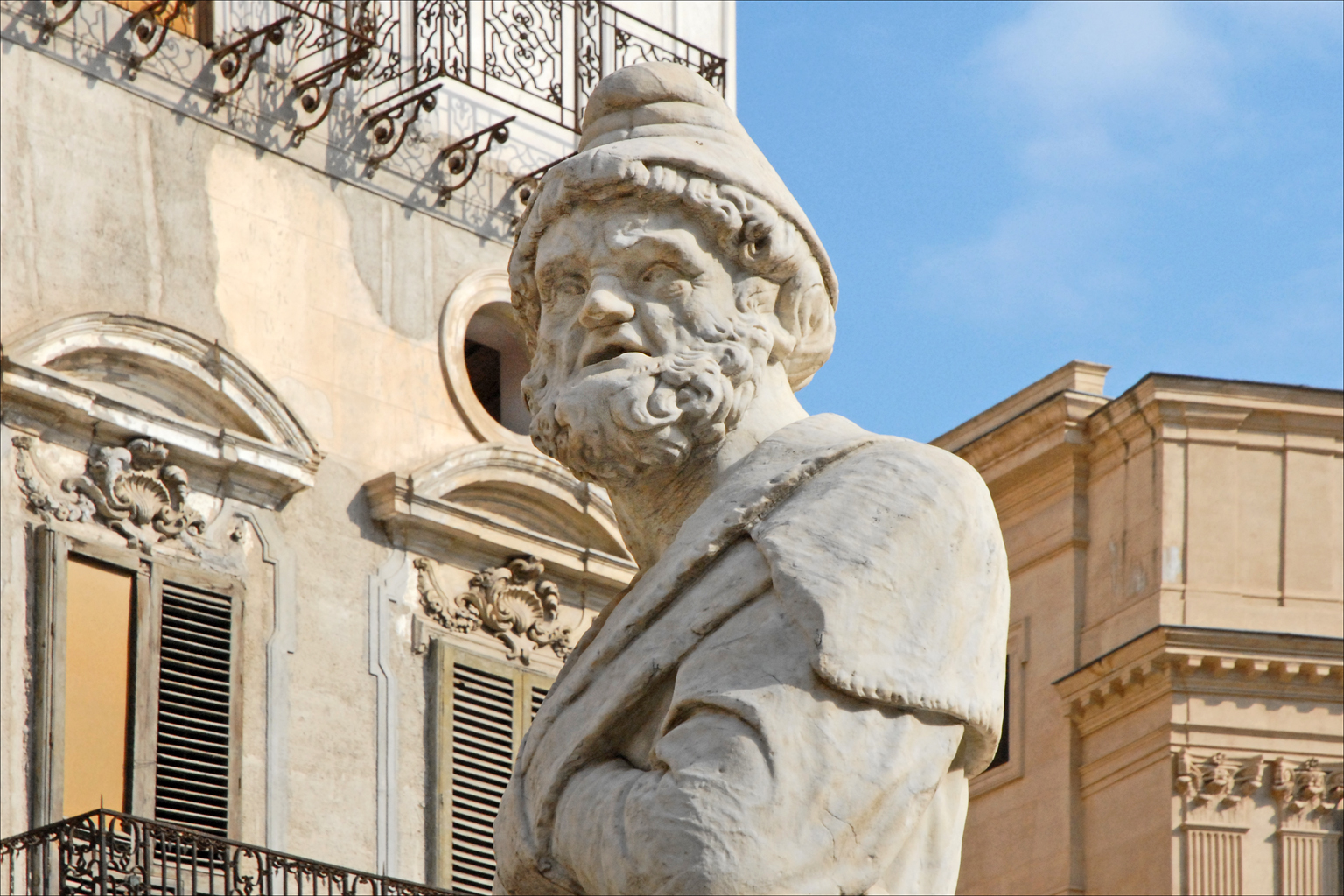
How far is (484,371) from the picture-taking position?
20.7 m

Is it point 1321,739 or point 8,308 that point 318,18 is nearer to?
point 8,308

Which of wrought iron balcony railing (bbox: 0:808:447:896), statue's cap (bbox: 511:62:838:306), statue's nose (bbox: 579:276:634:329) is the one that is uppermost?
wrought iron balcony railing (bbox: 0:808:447:896)

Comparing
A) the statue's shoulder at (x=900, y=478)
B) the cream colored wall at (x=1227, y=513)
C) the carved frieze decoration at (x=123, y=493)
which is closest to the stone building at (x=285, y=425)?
the carved frieze decoration at (x=123, y=493)

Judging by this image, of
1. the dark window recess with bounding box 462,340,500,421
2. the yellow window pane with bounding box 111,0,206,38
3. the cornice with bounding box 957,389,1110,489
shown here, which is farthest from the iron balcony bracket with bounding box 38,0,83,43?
the cornice with bounding box 957,389,1110,489

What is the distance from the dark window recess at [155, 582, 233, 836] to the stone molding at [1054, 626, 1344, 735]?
1004 centimetres

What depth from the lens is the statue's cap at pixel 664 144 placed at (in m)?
3.94

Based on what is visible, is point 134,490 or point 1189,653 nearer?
point 134,490

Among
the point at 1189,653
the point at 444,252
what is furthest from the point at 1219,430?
the point at 444,252

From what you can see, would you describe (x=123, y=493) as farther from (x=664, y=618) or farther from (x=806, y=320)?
(x=664, y=618)

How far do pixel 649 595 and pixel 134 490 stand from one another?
554 inches

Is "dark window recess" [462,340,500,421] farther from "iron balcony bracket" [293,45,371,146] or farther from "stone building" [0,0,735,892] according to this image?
"iron balcony bracket" [293,45,371,146]

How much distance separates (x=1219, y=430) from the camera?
26.4 meters

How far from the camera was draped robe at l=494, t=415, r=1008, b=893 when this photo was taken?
346cm

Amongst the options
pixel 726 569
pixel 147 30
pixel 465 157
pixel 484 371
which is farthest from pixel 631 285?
pixel 484 371
